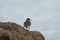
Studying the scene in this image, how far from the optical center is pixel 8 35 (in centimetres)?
3703

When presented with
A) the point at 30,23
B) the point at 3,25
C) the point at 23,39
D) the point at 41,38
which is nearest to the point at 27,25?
the point at 30,23

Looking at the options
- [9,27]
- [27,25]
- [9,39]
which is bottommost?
[9,39]

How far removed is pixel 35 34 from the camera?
53.1 meters

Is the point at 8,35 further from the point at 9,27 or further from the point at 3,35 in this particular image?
the point at 9,27

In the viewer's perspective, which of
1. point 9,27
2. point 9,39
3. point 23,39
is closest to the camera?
point 9,39

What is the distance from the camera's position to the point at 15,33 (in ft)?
134

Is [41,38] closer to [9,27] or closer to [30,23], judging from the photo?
[30,23]

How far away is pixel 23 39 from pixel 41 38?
41.2 ft

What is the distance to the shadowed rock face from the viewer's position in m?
37.3

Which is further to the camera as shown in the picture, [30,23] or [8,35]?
[30,23]

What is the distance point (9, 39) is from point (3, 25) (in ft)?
35.7

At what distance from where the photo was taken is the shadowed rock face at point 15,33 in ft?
123

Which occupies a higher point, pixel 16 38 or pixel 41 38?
pixel 41 38

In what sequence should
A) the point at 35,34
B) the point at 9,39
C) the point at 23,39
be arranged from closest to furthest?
the point at 9,39 → the point at 23,39 → the point at 35,34
